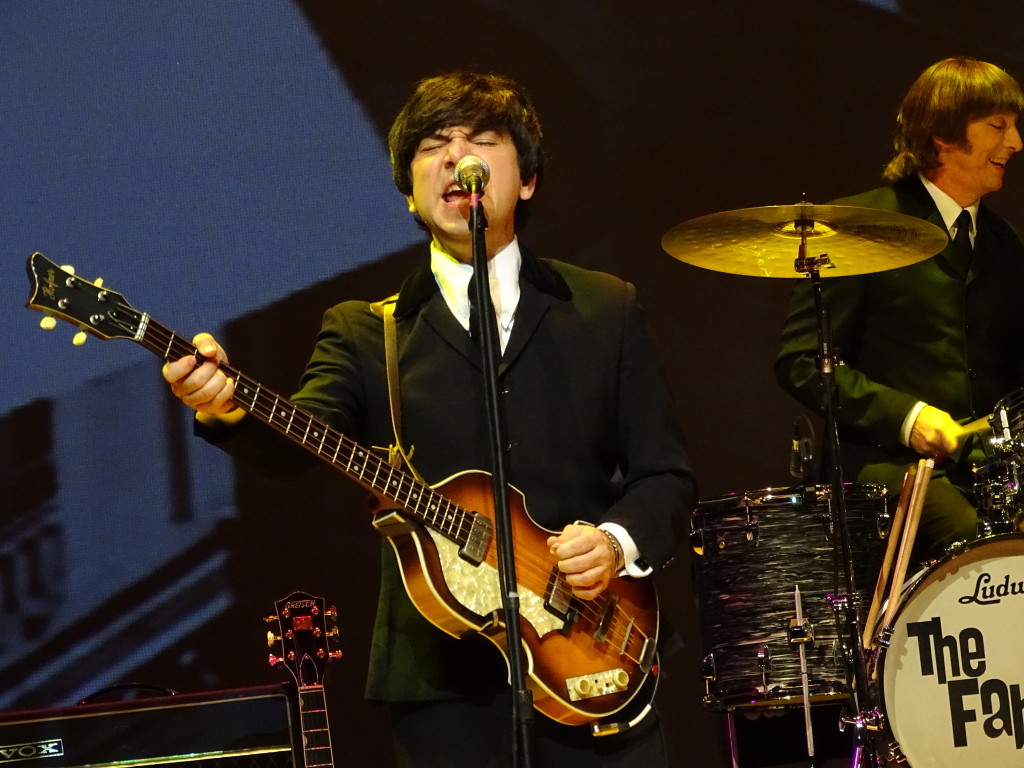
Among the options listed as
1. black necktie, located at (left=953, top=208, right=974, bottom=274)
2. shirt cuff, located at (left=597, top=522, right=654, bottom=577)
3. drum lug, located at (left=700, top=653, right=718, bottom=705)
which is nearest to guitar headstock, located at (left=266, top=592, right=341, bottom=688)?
shirt cuff, located at (left=597, top=522, right=654, bottom=577)

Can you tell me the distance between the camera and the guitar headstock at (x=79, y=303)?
2502mm

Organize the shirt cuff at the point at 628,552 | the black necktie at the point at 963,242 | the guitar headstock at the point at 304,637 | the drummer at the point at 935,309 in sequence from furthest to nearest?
the black necktie at the point at 963,242 < the drummer at the point at 935,309 < the guitar headstock at the point at 304,637 < the shirt cuff at the point at 628,552

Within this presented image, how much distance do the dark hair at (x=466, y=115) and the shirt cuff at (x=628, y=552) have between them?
0.88 m

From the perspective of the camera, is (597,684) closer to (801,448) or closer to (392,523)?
(392,523)

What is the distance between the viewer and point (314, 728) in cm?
347

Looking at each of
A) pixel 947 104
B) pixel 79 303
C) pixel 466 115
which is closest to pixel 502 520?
pixel 79 303

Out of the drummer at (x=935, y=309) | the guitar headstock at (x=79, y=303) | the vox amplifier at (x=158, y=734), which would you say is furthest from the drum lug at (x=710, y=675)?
the guitar headstock at (x=79, y=303)

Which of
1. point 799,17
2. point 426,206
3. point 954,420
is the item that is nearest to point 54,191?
point 426,206

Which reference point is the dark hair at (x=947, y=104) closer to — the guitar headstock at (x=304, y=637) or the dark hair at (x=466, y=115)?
the dark hair at (x=466, y=115)

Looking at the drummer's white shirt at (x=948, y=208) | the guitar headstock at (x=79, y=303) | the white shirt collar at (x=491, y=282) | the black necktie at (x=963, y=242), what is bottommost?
the guitar headstock at (x=79, y=303)

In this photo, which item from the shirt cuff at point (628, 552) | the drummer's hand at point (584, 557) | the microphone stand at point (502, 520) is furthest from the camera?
the shirt cuff at point (628, 552)

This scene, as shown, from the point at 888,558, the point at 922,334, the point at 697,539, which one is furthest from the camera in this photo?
the point at 922,334

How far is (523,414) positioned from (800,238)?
47.4 inches

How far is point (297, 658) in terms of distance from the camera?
138 inches
